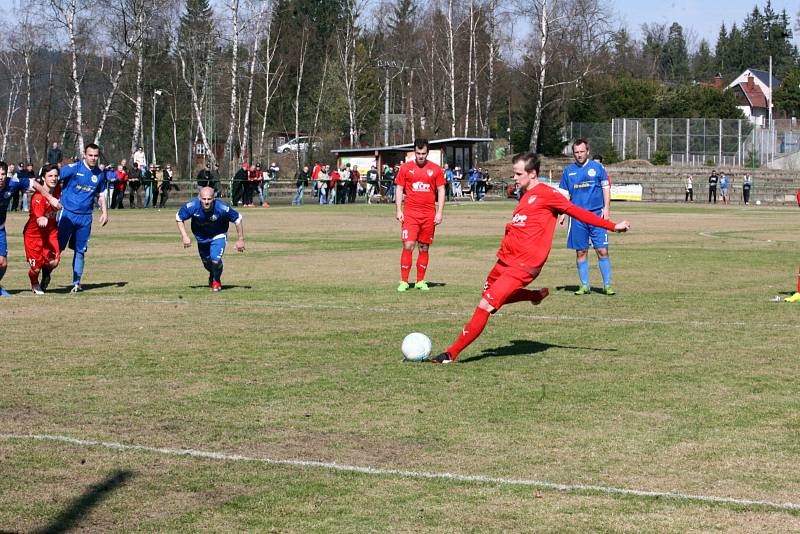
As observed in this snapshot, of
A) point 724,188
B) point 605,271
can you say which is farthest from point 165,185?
point 605,271

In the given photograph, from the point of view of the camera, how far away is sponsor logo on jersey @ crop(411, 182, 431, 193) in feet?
56.0

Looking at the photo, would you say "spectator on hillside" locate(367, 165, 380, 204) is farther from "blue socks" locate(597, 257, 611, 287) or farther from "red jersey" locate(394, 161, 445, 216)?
"blue socks" locate(597, 257, 611, 287)

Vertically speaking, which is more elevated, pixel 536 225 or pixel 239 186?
pixel 239 186

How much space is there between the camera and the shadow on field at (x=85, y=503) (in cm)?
565

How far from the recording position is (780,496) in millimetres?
6211

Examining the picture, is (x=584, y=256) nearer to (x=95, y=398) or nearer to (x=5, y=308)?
(x=5, y=308)

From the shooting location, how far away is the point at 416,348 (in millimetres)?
10336

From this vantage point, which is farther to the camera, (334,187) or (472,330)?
(334,187)

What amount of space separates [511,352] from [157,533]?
6.06m

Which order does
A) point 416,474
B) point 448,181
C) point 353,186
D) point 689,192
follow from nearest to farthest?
point 416,474
point 353,186
point 448,181
point 689,192

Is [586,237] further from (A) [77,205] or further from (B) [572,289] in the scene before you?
(A) [77,205]

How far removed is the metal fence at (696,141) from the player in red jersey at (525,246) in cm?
7336

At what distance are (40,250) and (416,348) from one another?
8250 millimetres

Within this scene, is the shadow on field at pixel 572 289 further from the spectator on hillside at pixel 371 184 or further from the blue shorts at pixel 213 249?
the spectator on hillside at pixel 371 184
